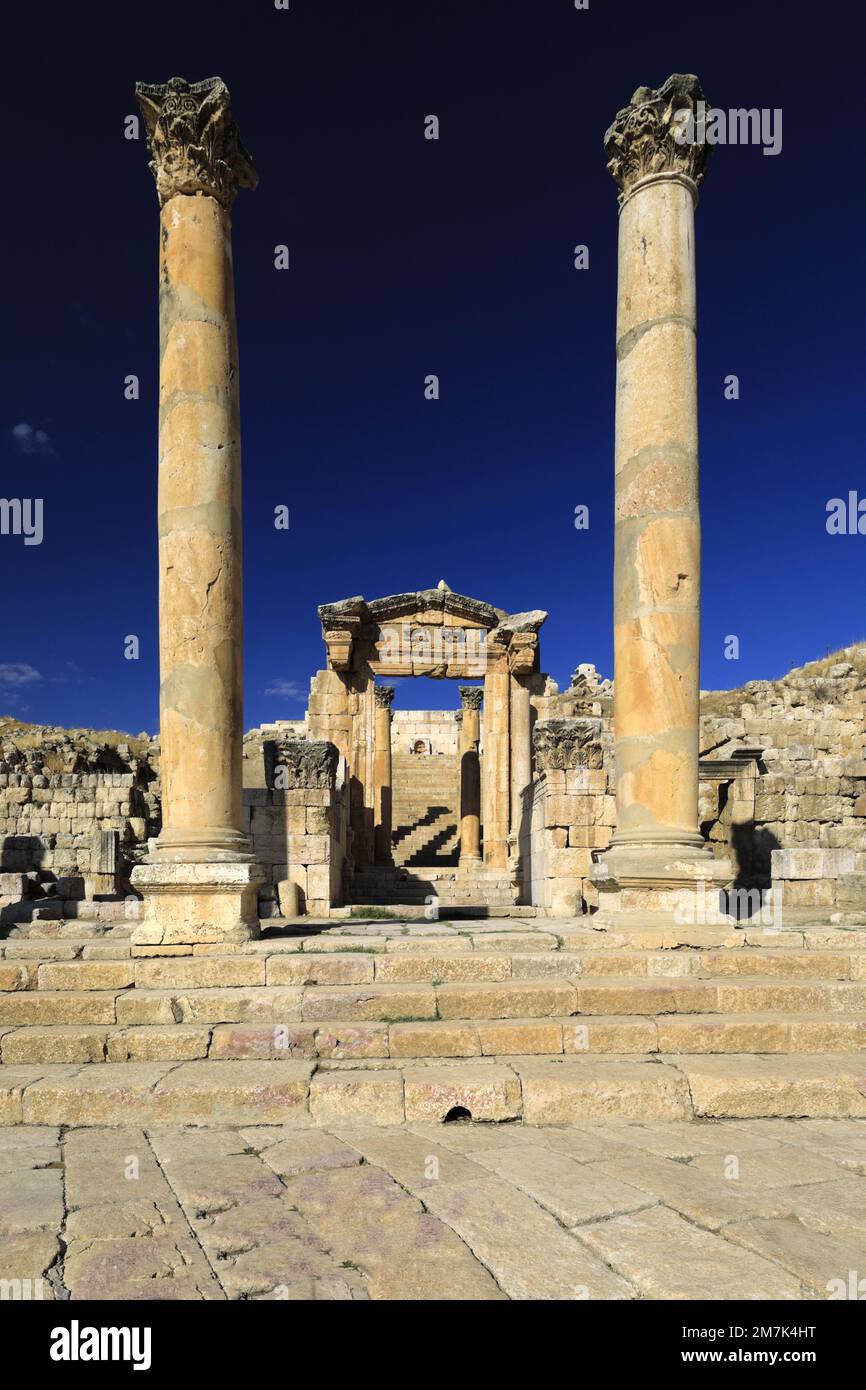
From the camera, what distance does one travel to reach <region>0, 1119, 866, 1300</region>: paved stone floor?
3.11m

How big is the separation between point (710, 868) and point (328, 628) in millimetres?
13746

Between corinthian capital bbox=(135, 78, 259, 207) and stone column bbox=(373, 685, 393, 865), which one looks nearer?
corinthian capital bbox=(135, 78, 259, 207)

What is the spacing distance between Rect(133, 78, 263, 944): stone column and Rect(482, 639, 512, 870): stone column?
12.8 metres

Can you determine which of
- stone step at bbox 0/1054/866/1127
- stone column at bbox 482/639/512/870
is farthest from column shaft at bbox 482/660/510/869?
stone step at bbox 0/1054/866/1127

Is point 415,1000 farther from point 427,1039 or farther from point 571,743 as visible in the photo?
point 571,743

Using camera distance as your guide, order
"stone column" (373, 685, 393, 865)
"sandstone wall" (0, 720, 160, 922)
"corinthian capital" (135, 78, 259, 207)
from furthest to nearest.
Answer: "stone column" (373, 685, 393, 865), "sandstone wall" (0, 720, 160, 922), "corinthian capital" (135, 78, 259, 207)

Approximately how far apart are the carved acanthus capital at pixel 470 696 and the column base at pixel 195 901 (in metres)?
16.5

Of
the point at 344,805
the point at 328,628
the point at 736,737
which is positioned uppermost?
the point at 328,628

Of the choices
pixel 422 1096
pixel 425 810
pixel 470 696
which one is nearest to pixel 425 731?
pixel 425 810

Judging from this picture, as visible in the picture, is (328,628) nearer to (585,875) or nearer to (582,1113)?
(585,875)

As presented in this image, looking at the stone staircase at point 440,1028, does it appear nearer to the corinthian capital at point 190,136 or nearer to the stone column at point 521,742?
the corinthian capital at point 190,136

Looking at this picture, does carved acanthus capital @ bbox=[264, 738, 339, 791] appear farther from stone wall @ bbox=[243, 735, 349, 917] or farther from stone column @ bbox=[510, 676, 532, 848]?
stone column @ bbox=[510, 676, 532, 848]
